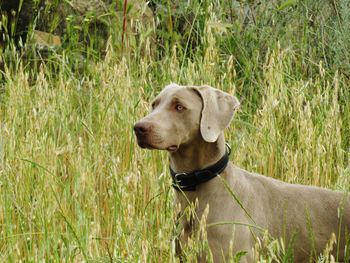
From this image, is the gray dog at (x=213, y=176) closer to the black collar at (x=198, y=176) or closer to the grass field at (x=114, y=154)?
the black collar at (x=198, y=176)

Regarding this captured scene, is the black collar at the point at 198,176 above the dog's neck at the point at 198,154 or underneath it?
underneath

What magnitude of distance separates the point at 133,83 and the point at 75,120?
1.24 ft

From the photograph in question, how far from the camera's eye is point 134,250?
2463 millimetres

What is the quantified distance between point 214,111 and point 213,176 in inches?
9.9

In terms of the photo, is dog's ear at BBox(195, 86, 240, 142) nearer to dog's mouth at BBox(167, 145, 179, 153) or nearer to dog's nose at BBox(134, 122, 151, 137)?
dog's mouth at BBox(167, 145, 179, 153)

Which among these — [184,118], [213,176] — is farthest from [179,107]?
[213,176]

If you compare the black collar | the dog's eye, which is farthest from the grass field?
the dog's eye

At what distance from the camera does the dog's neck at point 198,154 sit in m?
3.09

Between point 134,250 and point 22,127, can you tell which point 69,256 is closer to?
point 134,250

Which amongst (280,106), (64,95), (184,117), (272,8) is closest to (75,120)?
(64,95)

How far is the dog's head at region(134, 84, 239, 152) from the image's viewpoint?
2.96 meters

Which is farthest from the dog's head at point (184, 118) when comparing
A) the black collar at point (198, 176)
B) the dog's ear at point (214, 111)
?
the black collar at point (198, 176)

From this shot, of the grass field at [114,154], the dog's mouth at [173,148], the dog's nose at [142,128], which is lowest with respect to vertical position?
the grass field at [114,154]

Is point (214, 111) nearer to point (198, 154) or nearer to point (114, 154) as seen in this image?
point (198, 154)
